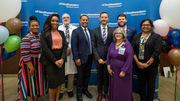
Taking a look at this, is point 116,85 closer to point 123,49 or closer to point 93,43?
point 123,49

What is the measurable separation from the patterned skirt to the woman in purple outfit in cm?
126

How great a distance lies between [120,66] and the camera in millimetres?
2129

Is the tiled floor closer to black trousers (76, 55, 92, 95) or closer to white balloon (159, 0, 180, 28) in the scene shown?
black trousers (76, 55, 92, 95)

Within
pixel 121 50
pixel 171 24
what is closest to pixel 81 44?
pixel 121 50

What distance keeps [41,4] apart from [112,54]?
2.14 meters

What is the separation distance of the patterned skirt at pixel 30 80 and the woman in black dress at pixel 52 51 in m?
0.24

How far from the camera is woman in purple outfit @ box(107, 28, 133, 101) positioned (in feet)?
6.80

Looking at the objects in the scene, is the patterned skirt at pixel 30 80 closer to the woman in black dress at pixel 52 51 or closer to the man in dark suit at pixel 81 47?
the woman in black dress at pixel 52 51

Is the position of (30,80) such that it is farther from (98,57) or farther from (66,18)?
(66,18)

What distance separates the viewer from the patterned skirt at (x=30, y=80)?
7.15ft

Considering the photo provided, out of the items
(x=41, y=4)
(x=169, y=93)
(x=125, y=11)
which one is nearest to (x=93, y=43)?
(x=125, y=11)

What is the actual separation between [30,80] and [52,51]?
26.2 inches

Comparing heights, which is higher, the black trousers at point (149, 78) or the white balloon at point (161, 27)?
the white balloon at point (161, 27)

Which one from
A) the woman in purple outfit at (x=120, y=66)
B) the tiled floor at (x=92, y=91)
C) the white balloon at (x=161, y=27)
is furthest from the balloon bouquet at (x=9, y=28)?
the white balloon at (x=161, y=27)
